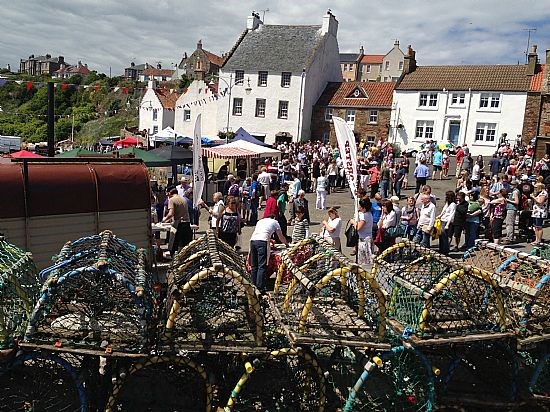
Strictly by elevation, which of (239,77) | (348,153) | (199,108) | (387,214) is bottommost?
(387,214)

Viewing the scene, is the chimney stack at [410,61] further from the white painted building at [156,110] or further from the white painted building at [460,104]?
the white painted building at [156,110]

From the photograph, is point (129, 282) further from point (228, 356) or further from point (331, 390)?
point (331, 390)

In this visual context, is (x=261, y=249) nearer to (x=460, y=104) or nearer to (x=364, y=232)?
(x=364, y=232)

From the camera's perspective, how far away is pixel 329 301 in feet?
20.0

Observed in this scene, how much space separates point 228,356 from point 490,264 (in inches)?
151

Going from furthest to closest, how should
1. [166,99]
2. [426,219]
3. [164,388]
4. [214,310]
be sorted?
1. [166,99]
2. [426,219]
3. [164,388]
4. [214,310]

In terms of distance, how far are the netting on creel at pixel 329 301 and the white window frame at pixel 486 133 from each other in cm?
3385

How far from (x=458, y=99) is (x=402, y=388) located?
3551 centimetres

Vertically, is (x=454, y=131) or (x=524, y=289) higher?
(x=454, y=131)

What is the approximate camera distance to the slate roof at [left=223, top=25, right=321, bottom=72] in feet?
137

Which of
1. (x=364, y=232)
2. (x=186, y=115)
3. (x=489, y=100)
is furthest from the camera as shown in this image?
(x=186, y=115)

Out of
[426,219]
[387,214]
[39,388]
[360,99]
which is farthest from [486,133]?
[39,388]

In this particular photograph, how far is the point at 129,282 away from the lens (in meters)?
4.72

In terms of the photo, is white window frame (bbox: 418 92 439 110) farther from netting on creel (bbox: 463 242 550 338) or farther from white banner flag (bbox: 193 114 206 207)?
netting on creel (bbox: 463 242 550 338)
